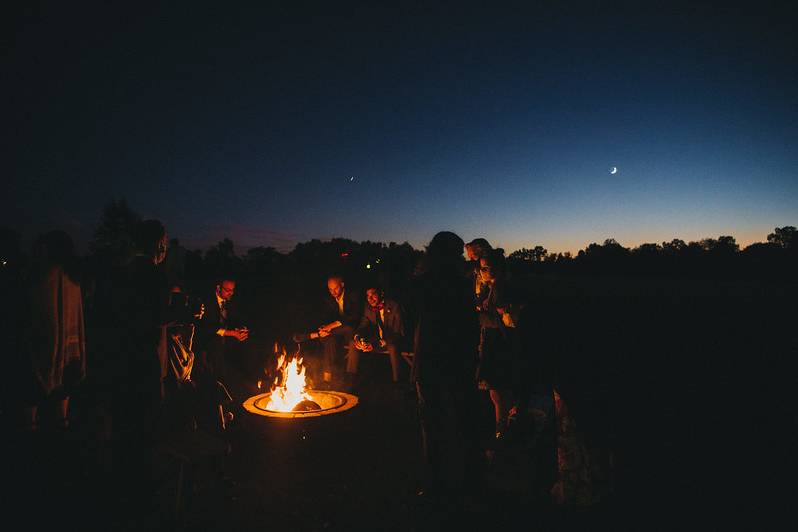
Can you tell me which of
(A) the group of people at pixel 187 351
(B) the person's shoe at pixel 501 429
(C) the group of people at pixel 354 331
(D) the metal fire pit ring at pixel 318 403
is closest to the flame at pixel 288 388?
(D) the metal fire pit ring at pixel 318 403

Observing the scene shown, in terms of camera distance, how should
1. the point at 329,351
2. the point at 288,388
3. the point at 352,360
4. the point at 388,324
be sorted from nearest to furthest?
the point at 288,388 → the point at 352,360 → the point at 388,324 → the point at 329,351

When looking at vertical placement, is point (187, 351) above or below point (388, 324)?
below

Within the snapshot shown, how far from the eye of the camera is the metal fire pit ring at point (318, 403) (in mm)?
5395

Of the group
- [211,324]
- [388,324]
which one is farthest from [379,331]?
[211,324]

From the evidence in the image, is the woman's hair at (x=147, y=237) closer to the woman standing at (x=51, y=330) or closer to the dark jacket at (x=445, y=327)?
the woman standing at (x=51, y=330)

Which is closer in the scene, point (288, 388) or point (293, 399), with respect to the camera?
point (293, 399)

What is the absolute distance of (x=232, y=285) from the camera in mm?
7777

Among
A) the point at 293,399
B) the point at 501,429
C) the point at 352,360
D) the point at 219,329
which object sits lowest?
the point at 501,429

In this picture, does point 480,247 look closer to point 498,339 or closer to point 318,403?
point 498,339

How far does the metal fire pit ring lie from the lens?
5.39 meters

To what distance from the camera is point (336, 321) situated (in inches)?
344

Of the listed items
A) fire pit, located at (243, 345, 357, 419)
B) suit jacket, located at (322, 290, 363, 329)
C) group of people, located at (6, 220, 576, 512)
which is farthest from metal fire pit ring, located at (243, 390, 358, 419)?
suit jacket, located at (322, 290, 363, 329)

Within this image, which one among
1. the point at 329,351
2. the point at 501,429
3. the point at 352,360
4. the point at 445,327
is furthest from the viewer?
the point at 329,351

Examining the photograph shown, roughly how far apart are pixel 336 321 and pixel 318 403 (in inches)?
104
